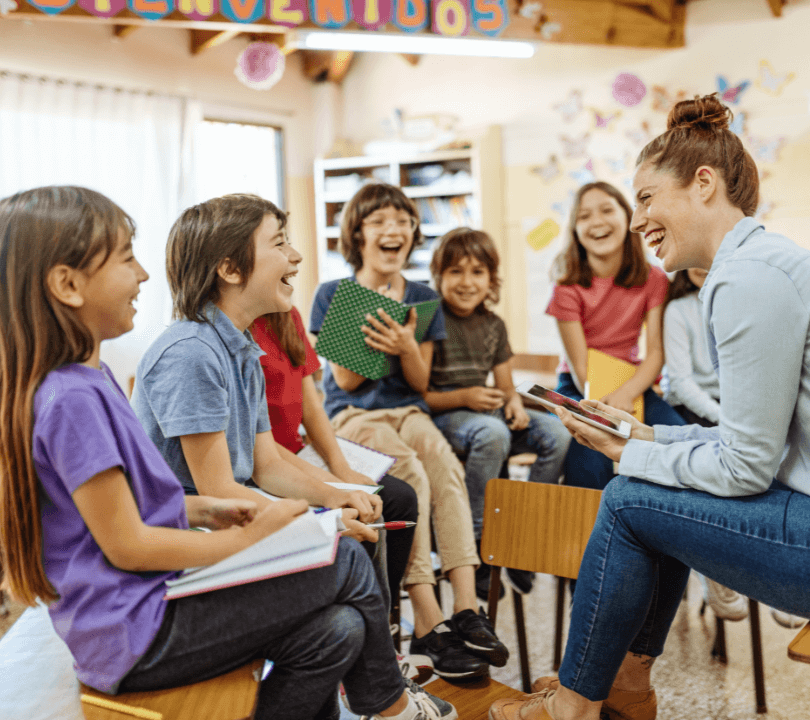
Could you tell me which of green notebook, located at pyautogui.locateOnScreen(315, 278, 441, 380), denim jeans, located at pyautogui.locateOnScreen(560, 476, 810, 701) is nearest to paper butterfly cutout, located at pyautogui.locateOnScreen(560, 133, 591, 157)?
green notebook, located at pyautogui.locateOnScreen(315, 278, 441, 380)

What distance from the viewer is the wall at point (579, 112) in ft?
12.6

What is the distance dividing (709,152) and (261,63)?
3513 millimetres

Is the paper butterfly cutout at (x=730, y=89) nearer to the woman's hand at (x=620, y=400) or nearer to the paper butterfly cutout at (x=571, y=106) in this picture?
the paper butterfly cutout at (x=571, y=106)

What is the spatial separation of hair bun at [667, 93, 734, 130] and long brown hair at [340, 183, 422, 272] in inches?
44.4

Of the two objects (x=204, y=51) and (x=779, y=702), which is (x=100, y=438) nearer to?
(x=779, y=702)

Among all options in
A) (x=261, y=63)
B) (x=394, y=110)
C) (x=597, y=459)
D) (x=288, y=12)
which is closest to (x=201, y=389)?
(x=597, y=459)

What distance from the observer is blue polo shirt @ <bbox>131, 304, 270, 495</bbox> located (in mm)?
1177

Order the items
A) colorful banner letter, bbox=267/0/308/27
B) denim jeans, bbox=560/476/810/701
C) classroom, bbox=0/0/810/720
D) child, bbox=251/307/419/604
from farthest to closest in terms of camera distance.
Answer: classroom, bbox=0/0/810/720
colorful banner letter, bbox=267/0/308/27
child, bbox=251/307/419/604
denim jeans, bbox=560/476/810/701

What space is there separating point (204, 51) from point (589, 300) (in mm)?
3594

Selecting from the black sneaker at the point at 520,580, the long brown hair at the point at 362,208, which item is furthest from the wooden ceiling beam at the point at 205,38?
the black sneaker at the point at 520,580

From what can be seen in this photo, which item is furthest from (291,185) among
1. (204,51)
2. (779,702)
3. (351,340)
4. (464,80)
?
(779,702)

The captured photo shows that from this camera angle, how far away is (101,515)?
0.86m

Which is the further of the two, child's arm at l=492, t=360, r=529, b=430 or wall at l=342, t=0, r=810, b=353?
wall at l=342, t=0, r=810, b=353

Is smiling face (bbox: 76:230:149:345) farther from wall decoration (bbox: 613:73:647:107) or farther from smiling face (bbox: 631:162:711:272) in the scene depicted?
wall decoration (bbox: 613:73:647:107)
